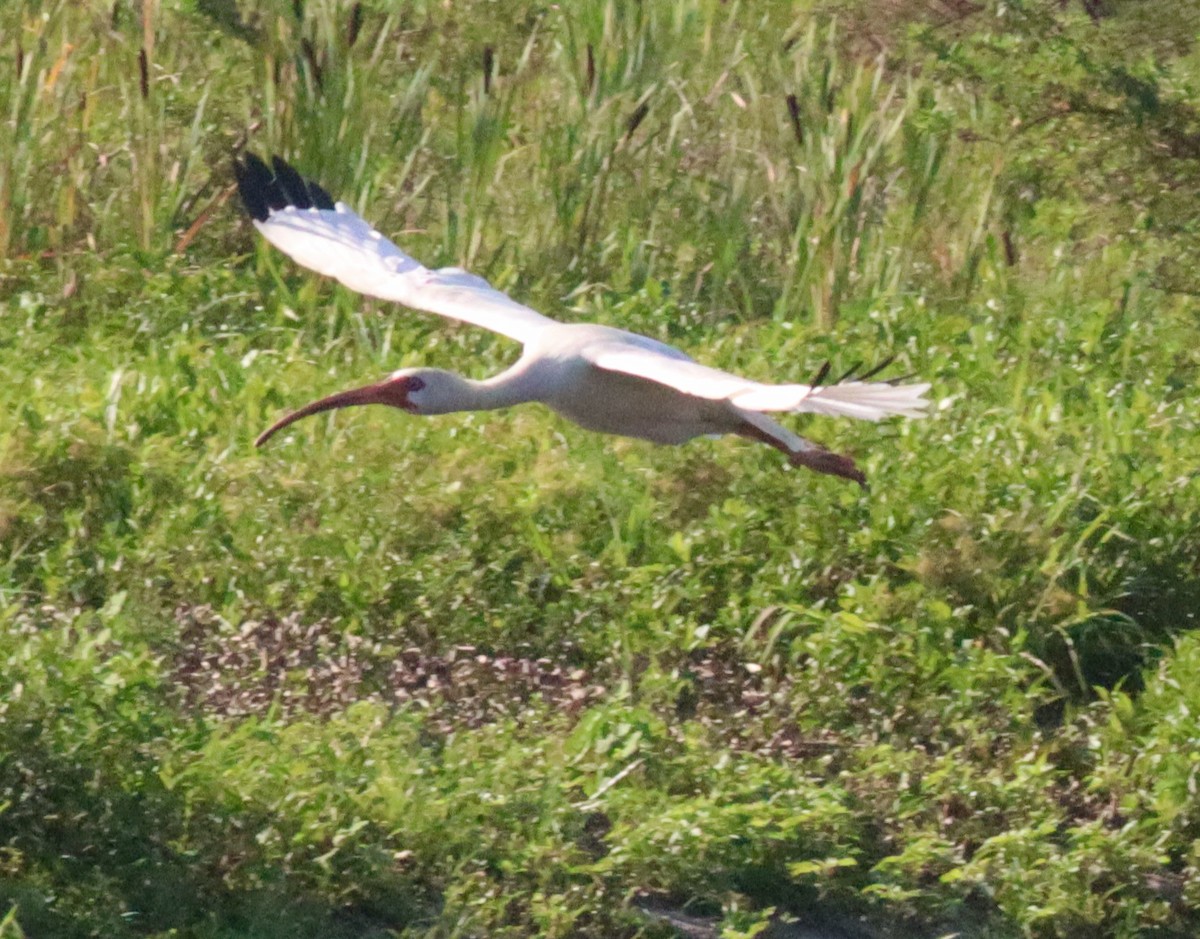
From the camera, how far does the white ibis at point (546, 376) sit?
14.5ft

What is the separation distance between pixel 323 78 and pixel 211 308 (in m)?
1.02

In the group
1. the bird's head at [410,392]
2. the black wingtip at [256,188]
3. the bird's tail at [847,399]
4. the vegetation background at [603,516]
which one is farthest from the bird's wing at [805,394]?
the black wingtip at [256,188]

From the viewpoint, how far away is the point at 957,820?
4.93 meters

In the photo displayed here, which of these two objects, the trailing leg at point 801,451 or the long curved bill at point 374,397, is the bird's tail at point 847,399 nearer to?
the trailing leg at point 801,451

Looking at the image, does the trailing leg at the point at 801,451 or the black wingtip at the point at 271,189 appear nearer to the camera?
the trailing leg at the point at 801,451

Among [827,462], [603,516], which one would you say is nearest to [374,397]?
[603,516]

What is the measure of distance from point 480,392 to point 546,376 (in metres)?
0.16

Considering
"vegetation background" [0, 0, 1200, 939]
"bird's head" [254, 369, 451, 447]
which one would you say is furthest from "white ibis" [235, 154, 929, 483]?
"vegetation background" [0, 0, 1200, 939]

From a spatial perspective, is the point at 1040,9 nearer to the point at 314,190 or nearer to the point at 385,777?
the point at 314,190

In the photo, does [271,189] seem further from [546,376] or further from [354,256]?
[546,376]

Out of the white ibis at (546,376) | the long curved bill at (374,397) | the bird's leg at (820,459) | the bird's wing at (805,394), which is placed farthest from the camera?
the long curved bill at (374,397)

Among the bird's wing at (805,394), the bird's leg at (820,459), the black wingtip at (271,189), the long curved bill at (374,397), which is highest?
the bird's wing at (805,394)

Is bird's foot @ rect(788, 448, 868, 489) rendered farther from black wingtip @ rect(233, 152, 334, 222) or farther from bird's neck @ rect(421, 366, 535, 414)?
black wingtip @ rect(233, 152, 334, 222)

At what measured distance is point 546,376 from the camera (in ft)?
16.6
